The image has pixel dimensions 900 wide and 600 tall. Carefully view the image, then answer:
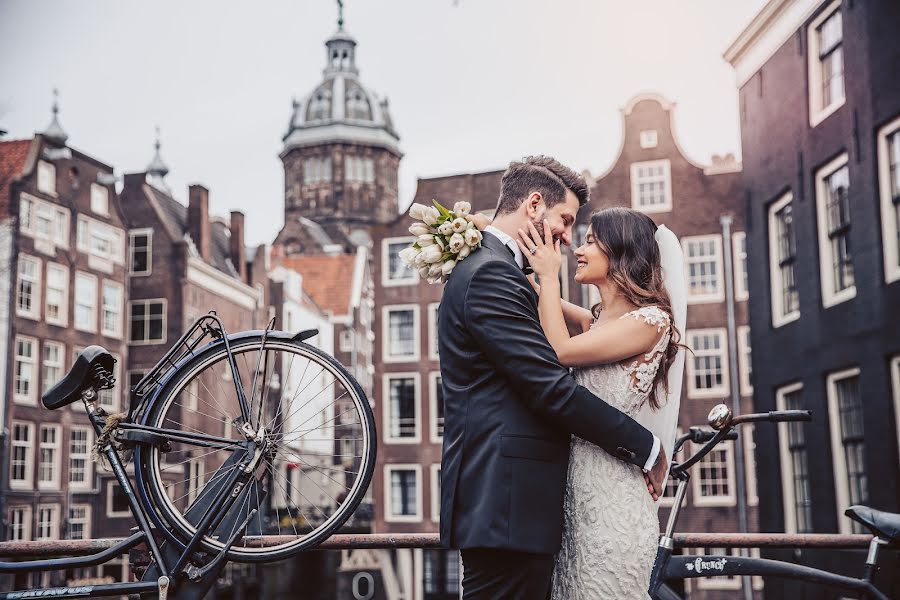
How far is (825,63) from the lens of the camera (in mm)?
11141

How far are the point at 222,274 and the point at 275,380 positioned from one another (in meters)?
4.87

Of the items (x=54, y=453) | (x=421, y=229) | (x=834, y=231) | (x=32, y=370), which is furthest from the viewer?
(x=54, y=453)

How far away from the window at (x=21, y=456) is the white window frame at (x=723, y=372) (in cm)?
1360

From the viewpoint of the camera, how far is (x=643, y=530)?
220cm

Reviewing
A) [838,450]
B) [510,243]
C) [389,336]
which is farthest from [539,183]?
[389,336]

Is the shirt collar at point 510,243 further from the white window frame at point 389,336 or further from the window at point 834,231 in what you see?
the white window frame at point 389,336

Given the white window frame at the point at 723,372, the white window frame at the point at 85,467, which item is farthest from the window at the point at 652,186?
the white window frame at the point at 85,467

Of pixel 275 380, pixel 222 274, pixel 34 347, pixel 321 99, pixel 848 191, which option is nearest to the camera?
pixel 848 191

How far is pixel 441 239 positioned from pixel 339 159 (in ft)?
187

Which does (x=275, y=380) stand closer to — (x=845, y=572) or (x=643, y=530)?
(x=845, y=572)

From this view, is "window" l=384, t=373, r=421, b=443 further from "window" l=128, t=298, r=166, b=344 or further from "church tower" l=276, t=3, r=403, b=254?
"church tower" l=276, t=3, r=403, b=254

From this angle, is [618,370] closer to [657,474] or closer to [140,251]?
[657,474]

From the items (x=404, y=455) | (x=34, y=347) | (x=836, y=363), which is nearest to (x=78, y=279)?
(x=34, y=347)

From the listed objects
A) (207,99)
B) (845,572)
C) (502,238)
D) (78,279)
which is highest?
(207,99)
